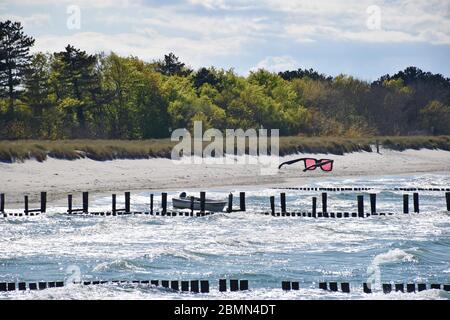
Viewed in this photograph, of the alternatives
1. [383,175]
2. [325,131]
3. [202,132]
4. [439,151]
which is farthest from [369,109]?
[383,175]

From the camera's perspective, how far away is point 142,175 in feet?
180

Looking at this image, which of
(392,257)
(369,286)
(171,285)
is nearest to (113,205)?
(392,257)

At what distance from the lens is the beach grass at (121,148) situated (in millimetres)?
51219

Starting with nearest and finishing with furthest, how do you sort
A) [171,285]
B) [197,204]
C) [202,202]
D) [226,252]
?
[171,285] < [226,252] < [202,202] < [197,204]

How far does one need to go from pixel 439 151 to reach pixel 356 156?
16248 millimetres

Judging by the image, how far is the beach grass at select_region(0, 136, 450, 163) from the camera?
168 feet

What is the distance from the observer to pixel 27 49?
75.6 m

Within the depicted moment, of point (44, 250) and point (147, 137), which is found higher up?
point (147, 137)

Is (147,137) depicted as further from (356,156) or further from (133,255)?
(133,255)

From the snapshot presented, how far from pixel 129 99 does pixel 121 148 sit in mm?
21681

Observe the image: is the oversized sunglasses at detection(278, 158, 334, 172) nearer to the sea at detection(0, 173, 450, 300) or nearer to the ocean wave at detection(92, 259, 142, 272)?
the sea at detection(0, 173, 450, 300)

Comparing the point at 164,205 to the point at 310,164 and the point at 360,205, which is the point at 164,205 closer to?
the point at 360,205
